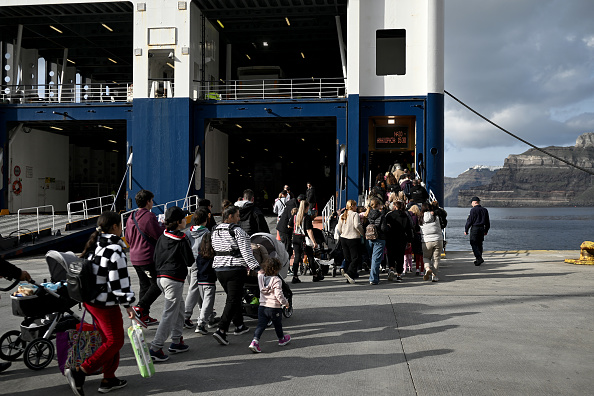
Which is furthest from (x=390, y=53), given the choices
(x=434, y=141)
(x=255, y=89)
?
(x=255, y=89)

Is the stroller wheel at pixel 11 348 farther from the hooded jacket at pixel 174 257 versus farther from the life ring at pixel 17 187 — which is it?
the life ring at pixel 17 187

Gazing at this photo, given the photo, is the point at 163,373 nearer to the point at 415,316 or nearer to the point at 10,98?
the point at 415,316

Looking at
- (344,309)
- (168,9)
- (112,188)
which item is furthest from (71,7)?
(344,309)

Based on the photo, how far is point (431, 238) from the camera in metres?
12.6

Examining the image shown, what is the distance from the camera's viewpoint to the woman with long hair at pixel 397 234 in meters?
12.8

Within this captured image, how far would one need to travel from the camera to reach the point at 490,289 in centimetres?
1134

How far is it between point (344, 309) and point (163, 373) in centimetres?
409

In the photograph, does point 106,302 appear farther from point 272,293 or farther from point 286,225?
point 286,225

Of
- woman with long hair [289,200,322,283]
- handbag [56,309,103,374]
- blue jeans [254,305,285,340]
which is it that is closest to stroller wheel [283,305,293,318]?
blue jeans [254,305,285,340]

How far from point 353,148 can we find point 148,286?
18.4 metres

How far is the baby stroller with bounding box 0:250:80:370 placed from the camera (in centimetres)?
597

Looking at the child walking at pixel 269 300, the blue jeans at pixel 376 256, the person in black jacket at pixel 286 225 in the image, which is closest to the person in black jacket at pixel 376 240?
the blue jeans at pixel 376 256

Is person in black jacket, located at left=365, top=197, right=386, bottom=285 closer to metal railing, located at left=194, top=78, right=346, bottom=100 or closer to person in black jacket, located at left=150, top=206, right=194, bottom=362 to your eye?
person in black jacket, located at left=150, top=206, right=194, bottom=362

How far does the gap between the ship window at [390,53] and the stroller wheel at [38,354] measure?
22042mm
